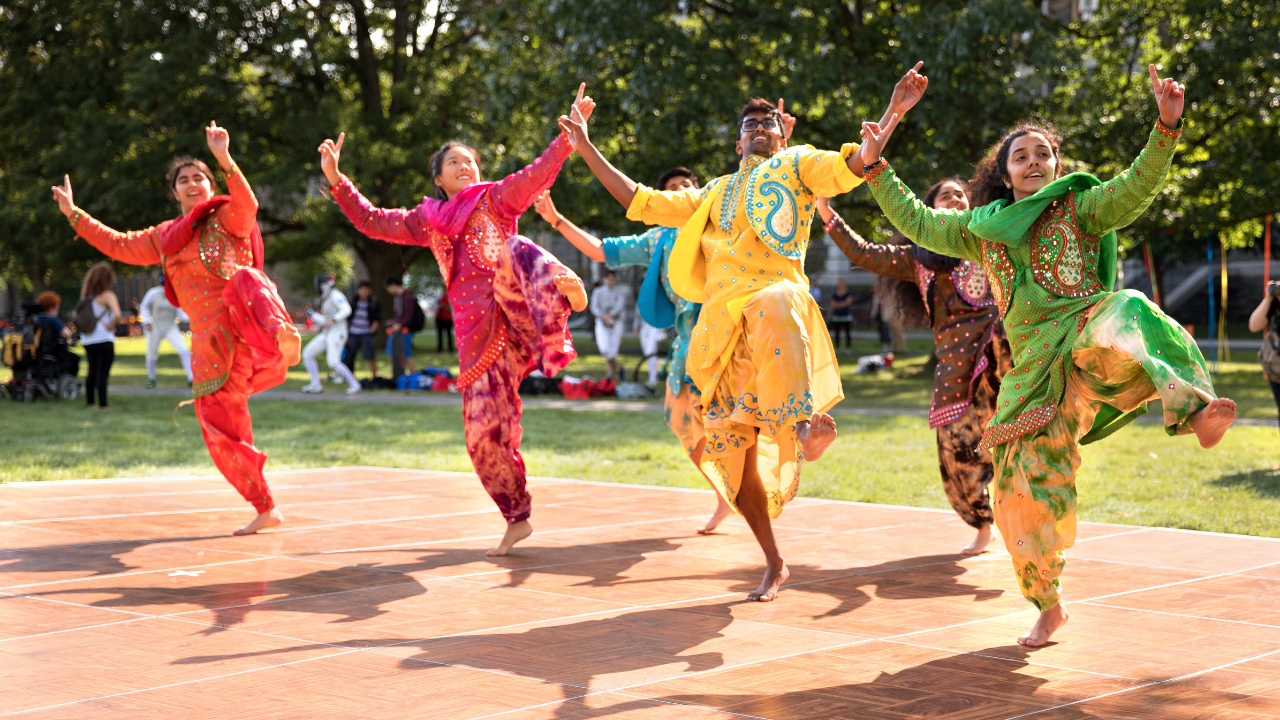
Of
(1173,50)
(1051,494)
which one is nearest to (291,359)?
(1051,494)

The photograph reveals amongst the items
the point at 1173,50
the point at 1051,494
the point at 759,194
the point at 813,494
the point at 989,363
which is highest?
the point at 1173,50

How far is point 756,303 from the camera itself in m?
4.99

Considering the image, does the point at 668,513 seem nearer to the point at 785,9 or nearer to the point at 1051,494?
the point at 1051,494

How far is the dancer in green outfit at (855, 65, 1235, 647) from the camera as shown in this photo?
4.04m

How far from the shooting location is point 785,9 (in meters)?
18.8

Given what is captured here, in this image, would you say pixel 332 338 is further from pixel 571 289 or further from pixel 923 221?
pixel 923 221

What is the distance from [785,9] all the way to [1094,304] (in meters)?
15.4

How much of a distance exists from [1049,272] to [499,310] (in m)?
2.87

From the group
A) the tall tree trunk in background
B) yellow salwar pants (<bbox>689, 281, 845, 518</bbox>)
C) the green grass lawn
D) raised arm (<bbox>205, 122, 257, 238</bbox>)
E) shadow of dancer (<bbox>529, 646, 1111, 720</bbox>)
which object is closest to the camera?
shadow of dancer (<bbox>529, 646, 1111, 720</bbox>)

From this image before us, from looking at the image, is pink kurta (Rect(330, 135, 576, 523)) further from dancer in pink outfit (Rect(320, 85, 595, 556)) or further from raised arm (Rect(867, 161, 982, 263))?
raised arm (Rect(867, 161, 982, 263))

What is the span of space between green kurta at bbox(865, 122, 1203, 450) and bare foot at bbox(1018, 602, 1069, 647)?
622mm

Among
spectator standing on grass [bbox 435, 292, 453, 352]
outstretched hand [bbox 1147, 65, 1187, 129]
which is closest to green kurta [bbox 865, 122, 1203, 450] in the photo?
outstretched hand [bbox 1147, 65, 1187, 129]

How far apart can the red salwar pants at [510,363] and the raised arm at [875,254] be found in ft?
4.45

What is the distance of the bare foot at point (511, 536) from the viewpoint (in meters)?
6.09
